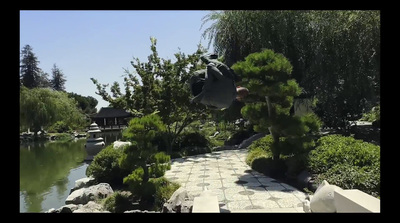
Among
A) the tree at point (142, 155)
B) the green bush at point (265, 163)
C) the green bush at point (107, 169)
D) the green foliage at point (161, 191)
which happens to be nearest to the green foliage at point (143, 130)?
the tree at point (142, 155)

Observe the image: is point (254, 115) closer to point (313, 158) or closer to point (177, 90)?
point (313, 158)

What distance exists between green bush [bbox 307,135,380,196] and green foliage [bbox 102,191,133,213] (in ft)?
12.1

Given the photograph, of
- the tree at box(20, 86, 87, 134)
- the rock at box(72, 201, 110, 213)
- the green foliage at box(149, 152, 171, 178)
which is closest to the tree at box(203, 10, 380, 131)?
the green foliage at box(149, 152, 171, 178)

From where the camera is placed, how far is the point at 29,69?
33.9 metres

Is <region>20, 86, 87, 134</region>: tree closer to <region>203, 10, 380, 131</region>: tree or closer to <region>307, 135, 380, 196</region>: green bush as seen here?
<region>203, 10, 380, 131</region>: tree

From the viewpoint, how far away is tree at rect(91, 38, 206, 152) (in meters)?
10.6

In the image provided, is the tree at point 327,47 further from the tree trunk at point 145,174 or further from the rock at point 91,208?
the rock at point 91,208

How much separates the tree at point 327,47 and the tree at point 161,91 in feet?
7.85

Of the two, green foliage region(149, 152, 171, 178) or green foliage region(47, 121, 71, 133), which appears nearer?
green foliage region(149, 152, 171, 178)

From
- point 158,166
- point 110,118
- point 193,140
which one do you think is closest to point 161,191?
point 158,166

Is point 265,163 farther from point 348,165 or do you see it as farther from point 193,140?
point 193,140

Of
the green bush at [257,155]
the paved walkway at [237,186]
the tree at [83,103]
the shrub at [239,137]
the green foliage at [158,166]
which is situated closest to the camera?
the paved walkway at [237,186]

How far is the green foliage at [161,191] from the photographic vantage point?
523cm
